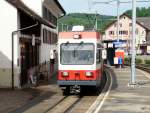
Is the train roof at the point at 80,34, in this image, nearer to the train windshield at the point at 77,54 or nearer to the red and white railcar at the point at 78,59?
the red and white railcar at the point at 78,59

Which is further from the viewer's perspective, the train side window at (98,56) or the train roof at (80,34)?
the train side window at (98,56)

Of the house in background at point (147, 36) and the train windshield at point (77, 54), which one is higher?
the house in background at point (147, 36)

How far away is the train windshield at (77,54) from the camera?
25.9 m

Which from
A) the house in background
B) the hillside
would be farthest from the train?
the house in background

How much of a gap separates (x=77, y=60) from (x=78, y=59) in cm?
6

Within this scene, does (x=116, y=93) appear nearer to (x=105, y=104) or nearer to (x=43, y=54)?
(x=105, y=104)

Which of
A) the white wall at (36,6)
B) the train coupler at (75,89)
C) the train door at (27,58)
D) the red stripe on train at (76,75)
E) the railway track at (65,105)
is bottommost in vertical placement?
the railway track at (65,105)

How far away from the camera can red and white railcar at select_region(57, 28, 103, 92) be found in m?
25.5

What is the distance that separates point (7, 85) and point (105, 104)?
28.7 feet

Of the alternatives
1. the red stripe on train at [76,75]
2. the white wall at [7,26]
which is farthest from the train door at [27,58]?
the red stripe on train at [76,75]

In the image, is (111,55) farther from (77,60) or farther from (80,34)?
(77,60)

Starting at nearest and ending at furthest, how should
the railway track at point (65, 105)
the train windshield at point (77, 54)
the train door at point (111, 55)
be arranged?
the railway track at point (65, 105), the train windshield at point (77, 54), the train door at point (111, 55)

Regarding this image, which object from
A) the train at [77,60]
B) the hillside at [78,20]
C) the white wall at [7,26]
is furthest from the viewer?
the hillside at [78,20]

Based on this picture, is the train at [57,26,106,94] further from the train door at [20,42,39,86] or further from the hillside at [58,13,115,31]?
the hillside at [58,13,115,31]
